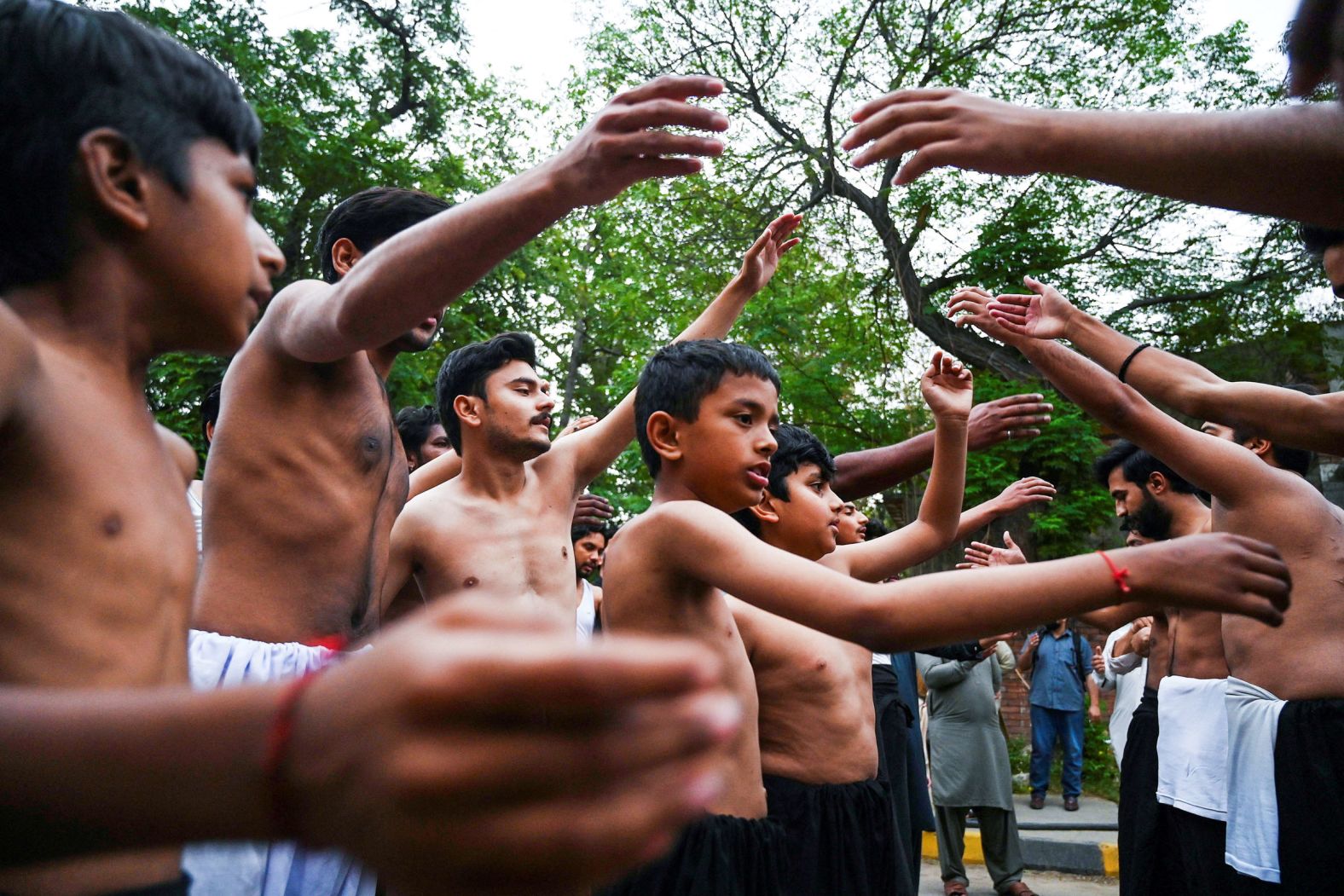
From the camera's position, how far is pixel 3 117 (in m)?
1.43

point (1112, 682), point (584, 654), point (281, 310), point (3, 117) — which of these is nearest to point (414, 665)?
point (584, 654)

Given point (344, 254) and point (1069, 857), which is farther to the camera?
point (1069, 857)

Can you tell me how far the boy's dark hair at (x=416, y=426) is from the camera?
19.9 feet

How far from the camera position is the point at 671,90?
1.92m

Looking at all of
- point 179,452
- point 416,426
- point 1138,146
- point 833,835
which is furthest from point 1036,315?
point 416,426

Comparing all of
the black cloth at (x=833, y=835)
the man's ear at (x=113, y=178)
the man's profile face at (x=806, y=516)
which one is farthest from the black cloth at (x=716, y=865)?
the man's ear at (x=113, y=178)

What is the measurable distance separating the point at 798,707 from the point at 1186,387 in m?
1.69

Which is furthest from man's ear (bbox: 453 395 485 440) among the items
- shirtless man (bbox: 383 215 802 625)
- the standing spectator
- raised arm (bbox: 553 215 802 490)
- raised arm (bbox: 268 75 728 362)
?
the standing spectator

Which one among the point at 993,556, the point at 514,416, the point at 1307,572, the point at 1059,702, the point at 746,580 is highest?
the point at 514,416

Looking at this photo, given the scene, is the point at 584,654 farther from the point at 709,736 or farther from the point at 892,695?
the point at 892,695

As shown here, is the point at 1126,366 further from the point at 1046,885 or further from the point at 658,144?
the point at 1046,885

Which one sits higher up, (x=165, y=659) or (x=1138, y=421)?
(x=1138, y=421)

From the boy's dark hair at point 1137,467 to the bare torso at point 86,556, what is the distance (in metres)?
4.81

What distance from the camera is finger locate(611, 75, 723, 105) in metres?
1.91
